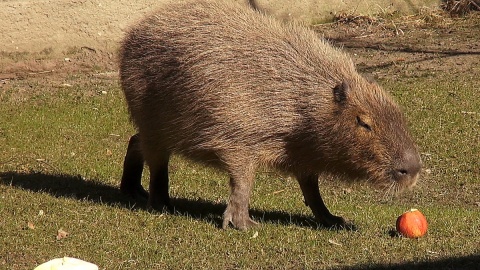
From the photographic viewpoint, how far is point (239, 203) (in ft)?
20.2

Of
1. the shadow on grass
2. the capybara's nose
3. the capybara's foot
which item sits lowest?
the capybara's foot

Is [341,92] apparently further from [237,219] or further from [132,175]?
[132,175]

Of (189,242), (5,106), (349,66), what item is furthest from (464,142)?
(5,106)

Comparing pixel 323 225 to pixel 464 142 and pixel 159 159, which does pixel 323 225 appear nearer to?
pixel 159 159

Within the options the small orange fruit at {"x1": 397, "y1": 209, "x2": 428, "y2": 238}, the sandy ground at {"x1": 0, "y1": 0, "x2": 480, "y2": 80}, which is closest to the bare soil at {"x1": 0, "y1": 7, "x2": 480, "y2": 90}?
the sandy ground at {"x1": 0, "y1": 0, "x2": 480, "y2": 80}

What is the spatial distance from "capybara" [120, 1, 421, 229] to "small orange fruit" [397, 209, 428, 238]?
201 millimetres

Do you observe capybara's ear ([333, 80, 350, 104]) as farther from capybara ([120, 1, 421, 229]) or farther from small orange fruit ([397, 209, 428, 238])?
small orange fruit ([397, 209, 428, 238])

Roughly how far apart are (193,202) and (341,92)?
1.69m

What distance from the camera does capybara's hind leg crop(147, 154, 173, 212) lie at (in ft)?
22.2

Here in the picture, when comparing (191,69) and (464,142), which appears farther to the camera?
(464,142)

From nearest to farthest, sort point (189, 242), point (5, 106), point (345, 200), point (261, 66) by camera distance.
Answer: point (189, 242) → point (261, 66) → point (345, 200) → point (5, 106)

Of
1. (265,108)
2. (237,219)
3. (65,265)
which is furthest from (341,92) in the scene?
(65,265)

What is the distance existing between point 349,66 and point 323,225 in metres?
1.09

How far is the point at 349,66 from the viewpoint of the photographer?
638 centimetres
